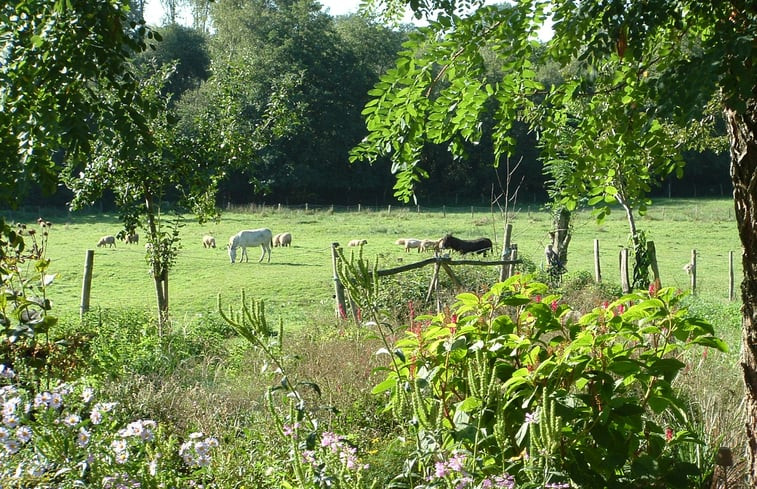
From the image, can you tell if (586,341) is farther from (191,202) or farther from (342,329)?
(191,202)

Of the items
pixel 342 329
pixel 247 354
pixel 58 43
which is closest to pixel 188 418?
pixel 58 43

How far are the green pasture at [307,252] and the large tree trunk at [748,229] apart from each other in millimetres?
6963

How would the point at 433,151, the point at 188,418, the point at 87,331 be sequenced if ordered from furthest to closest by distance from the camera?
the point at 433,151 → the point at 87,331 → the point at 188,418

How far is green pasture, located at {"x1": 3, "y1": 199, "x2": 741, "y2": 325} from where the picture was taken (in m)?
17.1

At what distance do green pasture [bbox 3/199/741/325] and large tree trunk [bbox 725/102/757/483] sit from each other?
6963 mm

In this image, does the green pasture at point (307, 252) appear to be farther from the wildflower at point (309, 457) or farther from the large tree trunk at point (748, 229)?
the wildflower at point (309, 457)

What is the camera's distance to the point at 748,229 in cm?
324

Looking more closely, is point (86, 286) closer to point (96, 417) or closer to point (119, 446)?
point (96, 417)

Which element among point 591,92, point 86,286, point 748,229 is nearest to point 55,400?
point 591,92

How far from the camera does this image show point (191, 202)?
10883mm

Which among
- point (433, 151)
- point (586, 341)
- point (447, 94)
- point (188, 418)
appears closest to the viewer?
point (586, 341)

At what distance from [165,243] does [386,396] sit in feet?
20.5

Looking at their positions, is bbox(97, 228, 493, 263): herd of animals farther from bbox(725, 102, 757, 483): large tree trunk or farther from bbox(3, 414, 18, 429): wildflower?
bbox(3, 414, 18, 429): wildflower

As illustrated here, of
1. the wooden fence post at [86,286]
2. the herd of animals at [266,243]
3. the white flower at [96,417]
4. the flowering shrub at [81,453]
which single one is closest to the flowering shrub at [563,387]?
the flowering shrub at [81,453]
